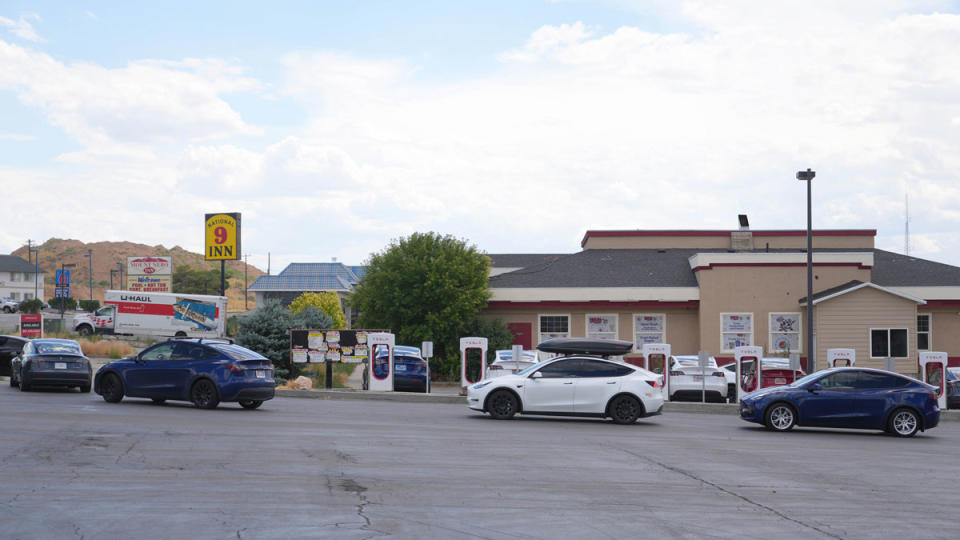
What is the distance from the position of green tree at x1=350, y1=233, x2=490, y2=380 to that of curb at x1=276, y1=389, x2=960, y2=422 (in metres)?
14.0

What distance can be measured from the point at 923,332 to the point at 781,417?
25696 mm

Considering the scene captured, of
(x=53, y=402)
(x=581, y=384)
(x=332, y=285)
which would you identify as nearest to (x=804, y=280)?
(x=581, y=384)

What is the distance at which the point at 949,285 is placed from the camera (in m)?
41.1

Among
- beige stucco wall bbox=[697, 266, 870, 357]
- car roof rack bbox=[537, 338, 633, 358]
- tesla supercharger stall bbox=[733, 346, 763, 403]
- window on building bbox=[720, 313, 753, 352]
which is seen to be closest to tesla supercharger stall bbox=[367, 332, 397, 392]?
car roof rack bbox=[537, 338, 633, 358]

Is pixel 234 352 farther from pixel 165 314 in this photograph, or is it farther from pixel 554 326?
pixel 165 314

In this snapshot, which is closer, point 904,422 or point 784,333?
point 904,422

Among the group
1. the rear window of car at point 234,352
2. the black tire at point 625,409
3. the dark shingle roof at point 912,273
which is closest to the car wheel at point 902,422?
the black tire at point 625,409

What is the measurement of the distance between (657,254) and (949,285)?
43.9ft

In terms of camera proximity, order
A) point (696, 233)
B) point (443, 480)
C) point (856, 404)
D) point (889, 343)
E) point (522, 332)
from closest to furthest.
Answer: point (443, 480), point (856, 404), point (889, 343), point (522, 332), point (696, 233)

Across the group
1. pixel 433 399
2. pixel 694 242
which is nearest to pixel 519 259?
pixel 694 242

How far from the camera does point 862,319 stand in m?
38.9

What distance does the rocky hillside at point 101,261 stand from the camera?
14188cm

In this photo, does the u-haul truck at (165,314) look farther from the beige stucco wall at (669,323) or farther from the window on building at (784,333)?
the window on building at (784,333)

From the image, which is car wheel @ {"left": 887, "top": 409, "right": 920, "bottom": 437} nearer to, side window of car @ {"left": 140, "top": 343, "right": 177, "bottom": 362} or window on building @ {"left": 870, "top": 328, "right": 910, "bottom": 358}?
side window of car @ {"left": 140, "top": 343, "right": 177, "bottom": 362}
